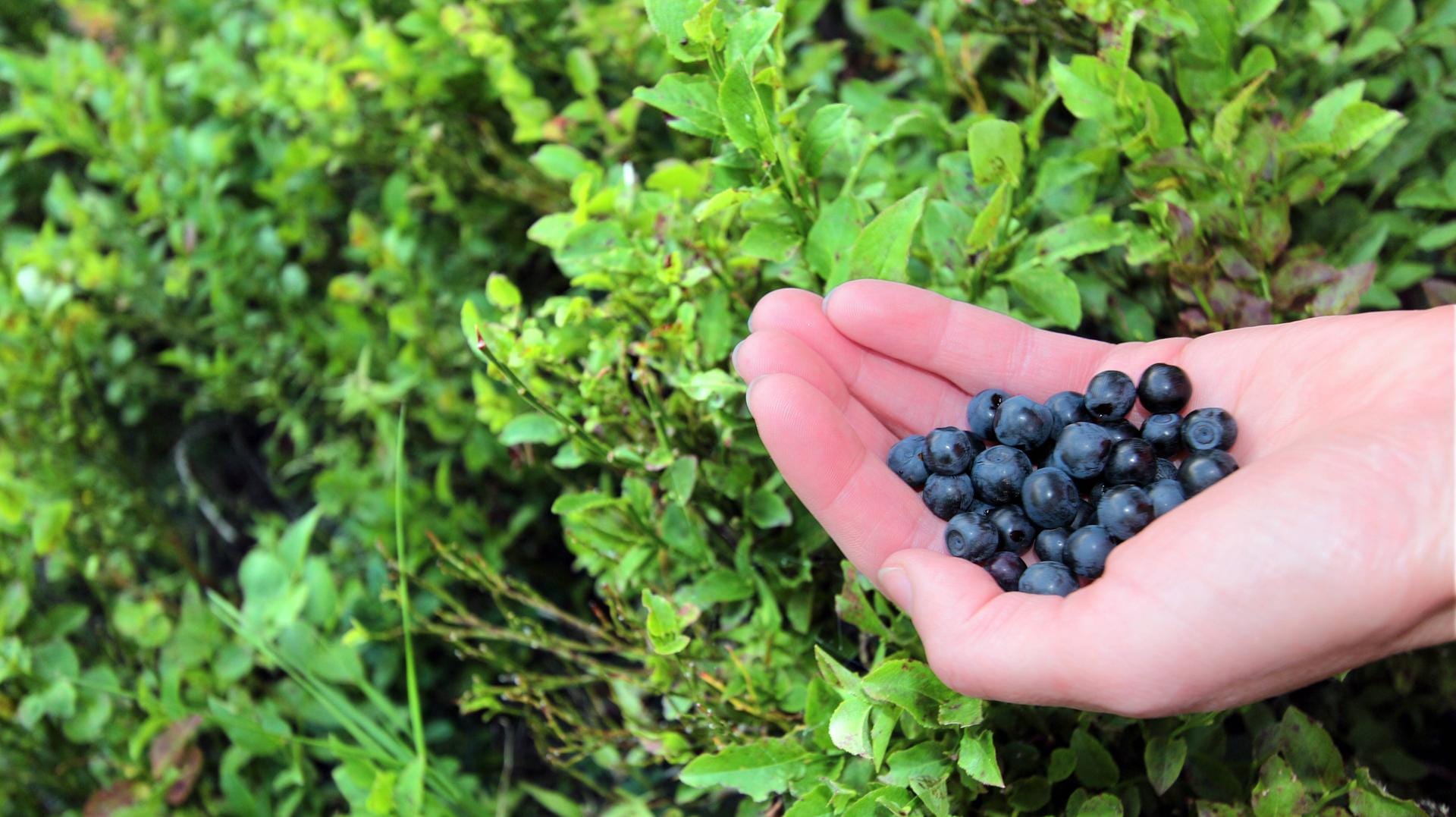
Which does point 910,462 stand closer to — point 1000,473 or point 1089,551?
point 1000,473

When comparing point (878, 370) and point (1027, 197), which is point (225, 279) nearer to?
point (878, 370)

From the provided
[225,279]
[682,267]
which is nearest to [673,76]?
[682,267]

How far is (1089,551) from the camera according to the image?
1.25m

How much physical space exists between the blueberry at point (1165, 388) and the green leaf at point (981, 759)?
566 millimetres

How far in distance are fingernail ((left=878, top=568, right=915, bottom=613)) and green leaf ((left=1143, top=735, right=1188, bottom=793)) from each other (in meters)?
0.37

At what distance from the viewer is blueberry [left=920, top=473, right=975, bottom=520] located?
137 cm

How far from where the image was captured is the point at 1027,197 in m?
1.53

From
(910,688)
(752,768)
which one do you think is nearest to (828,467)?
(910,688)

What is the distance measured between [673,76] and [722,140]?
13 centimetres

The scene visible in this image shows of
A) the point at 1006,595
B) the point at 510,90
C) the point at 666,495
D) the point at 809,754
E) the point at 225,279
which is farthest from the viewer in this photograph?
the point at 225,279

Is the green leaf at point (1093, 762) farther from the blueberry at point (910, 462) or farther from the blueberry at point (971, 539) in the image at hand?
the blueberry at point (910, 462)

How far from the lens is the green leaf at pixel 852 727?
1.06 metres

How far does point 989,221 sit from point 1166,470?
45 centimetres

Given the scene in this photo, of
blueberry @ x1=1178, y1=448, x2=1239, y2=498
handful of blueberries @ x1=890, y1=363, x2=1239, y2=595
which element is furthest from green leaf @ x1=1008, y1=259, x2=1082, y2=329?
blueberry @ x1=1178, y1=448, x2=1239, y2=498
